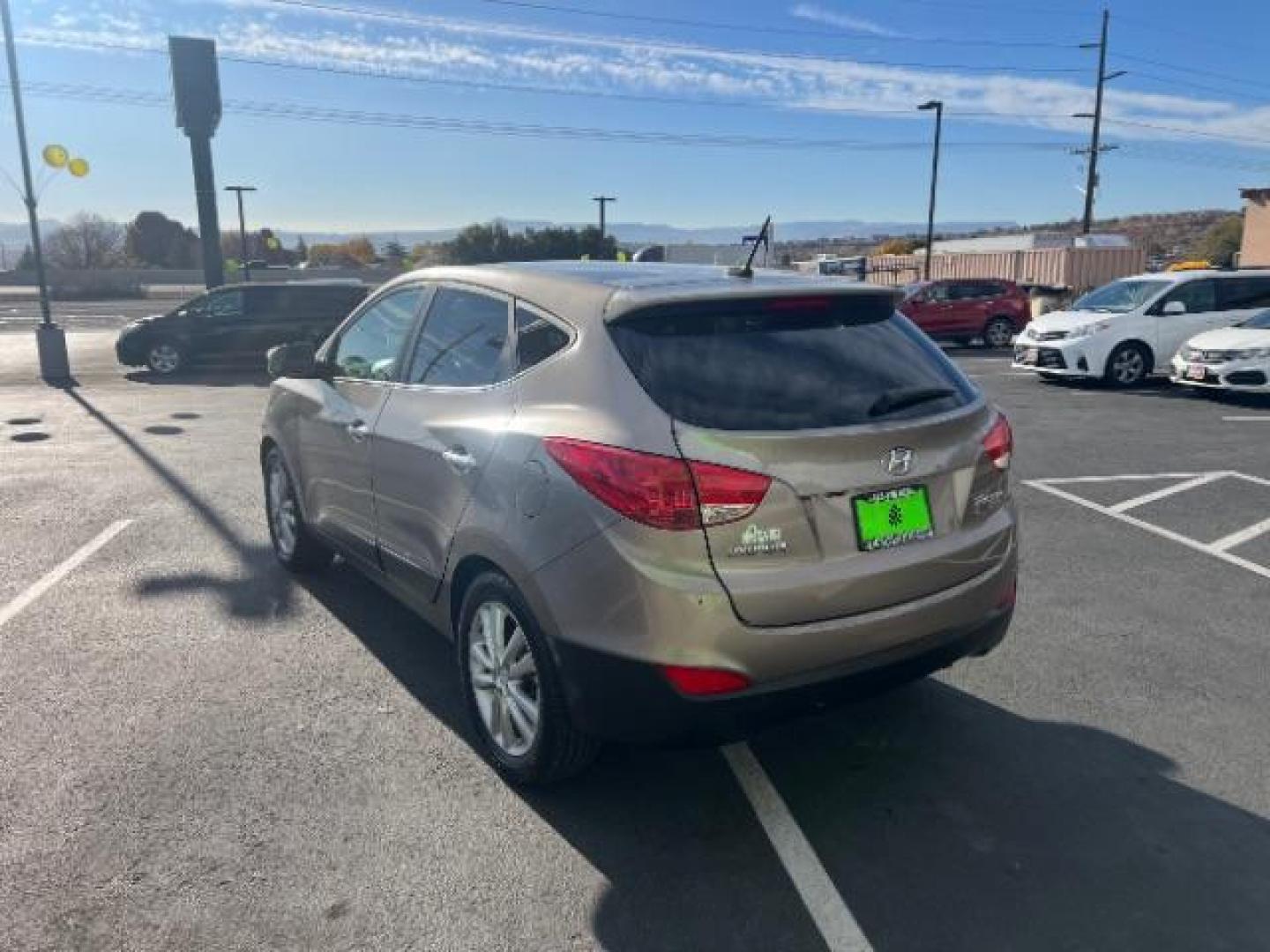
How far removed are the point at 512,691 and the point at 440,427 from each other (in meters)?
0.99

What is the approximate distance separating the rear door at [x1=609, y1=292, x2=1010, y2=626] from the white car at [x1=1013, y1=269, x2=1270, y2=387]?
12283 millimetres

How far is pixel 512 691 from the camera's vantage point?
315cm

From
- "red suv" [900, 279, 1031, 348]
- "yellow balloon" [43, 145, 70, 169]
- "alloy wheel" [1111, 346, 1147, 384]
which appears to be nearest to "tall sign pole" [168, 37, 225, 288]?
"yellow balloon" [43, 145, 70, 169]

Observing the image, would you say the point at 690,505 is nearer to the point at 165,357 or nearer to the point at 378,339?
the point at 378,339

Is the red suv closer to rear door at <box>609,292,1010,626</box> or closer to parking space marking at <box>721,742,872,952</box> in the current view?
rear door at <box>609,292,1010,626</box>

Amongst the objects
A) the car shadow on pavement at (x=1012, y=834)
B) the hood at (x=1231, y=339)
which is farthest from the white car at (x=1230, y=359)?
the car shadow on pavement at (x=1012, y=834)

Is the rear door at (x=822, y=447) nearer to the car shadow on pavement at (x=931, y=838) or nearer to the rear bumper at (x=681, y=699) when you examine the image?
the rear bumper at (x=681, y=699)

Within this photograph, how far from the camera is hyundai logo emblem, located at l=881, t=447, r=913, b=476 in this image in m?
2.80

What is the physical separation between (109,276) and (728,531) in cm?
7305

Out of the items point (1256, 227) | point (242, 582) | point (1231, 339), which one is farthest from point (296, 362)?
point (1256, 227)

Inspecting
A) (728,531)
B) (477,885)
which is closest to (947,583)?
(728,531)

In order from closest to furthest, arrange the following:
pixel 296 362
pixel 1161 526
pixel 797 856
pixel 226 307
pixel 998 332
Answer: pixel 797 856
pixel 296 362
pixel 1161 526
pixel 226 307
pixel 998 332

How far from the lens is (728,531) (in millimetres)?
2586

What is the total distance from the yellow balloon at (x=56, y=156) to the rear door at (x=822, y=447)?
17.9 metres
